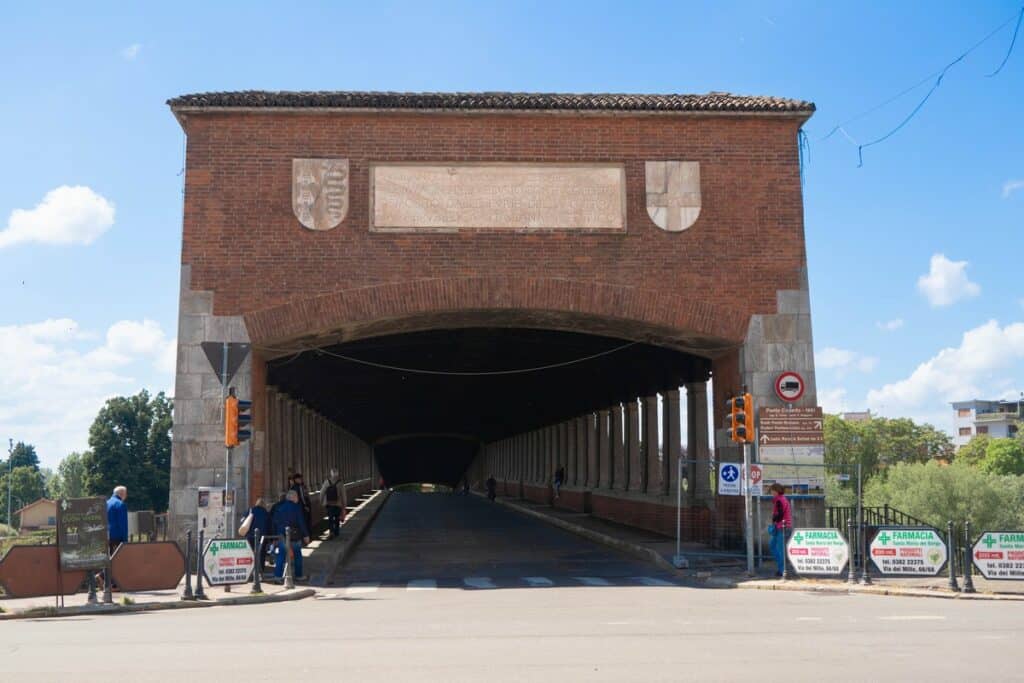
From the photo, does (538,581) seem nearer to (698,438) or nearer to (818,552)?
(818,552)

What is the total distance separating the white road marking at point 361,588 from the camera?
680 inches

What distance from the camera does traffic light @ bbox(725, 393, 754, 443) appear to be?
754 inches

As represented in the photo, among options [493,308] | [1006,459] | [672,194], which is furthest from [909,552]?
[1006,459]

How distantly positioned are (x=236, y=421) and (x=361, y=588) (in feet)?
11.5

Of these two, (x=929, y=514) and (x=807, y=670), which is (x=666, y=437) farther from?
(x=929, y=514)

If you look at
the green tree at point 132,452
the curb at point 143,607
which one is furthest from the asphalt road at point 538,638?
the green tree at point 132,452

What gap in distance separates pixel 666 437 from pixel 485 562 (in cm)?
823

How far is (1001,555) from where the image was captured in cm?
1619

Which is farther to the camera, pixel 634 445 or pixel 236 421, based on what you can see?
pixel 634 445

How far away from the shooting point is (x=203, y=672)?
869cm

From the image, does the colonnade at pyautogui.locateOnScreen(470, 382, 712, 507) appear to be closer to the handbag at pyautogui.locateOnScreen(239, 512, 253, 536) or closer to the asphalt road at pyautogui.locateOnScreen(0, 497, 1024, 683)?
the asphalt road at pyautogui.locateOnScreen(0, 497, 1024, 683)

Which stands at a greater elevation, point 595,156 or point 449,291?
point 595,156

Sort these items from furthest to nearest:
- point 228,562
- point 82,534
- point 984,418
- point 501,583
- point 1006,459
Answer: point 984,418 < point 1006,459 < point 501,583 < point 228,562 < point 82,534

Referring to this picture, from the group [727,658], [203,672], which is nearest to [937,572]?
[727,658]
